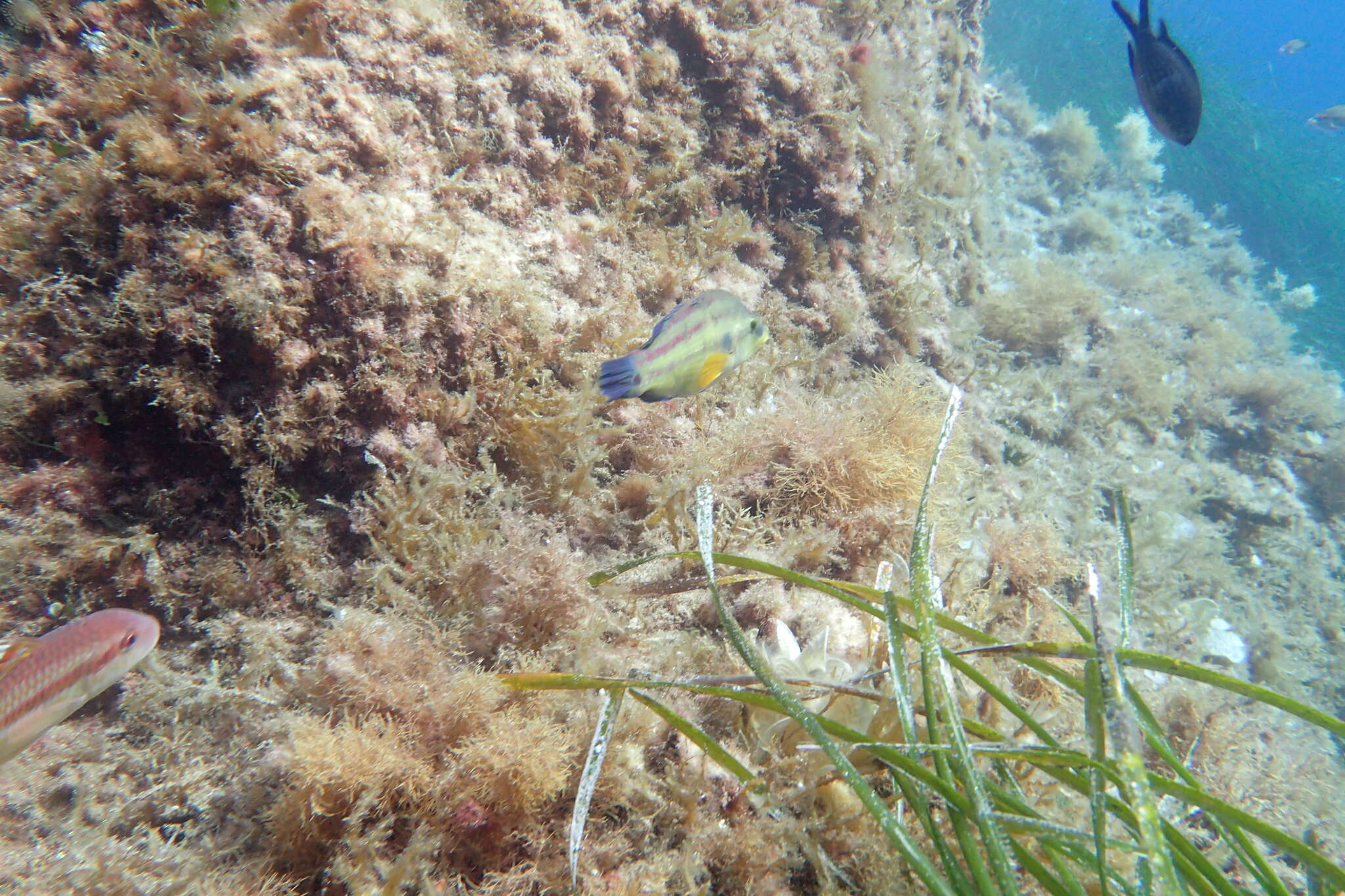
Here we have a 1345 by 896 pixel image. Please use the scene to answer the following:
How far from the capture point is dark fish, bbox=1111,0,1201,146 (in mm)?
4426

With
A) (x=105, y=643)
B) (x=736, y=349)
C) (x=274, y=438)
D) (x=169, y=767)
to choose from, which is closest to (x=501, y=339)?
(x=274, y=438)

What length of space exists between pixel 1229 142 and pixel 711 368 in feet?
78.4

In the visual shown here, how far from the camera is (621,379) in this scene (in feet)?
6.74

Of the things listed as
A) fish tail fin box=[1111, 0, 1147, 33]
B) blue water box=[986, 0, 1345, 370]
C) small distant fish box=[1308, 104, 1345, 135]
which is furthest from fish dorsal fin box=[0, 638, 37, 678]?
blue water box=[986, 0, 1345, 370]

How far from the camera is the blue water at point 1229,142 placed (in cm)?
→ 1591

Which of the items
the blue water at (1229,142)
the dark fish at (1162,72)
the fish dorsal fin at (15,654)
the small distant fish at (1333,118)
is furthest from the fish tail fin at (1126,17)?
the blue water at (1229,142)

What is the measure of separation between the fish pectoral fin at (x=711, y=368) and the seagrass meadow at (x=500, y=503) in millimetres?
681

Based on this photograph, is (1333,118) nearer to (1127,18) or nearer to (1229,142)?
(1229,142)

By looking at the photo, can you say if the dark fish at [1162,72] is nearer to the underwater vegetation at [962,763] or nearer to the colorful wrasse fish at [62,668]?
the underwater vegetation at [962,763]

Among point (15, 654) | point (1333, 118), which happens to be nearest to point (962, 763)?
point (15, 654)

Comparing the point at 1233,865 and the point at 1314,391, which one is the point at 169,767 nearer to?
the point at 1233,865

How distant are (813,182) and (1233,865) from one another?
5265 millimetres

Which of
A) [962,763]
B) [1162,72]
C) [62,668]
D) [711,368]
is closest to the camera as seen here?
[962,763]

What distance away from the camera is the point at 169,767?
2088mm
